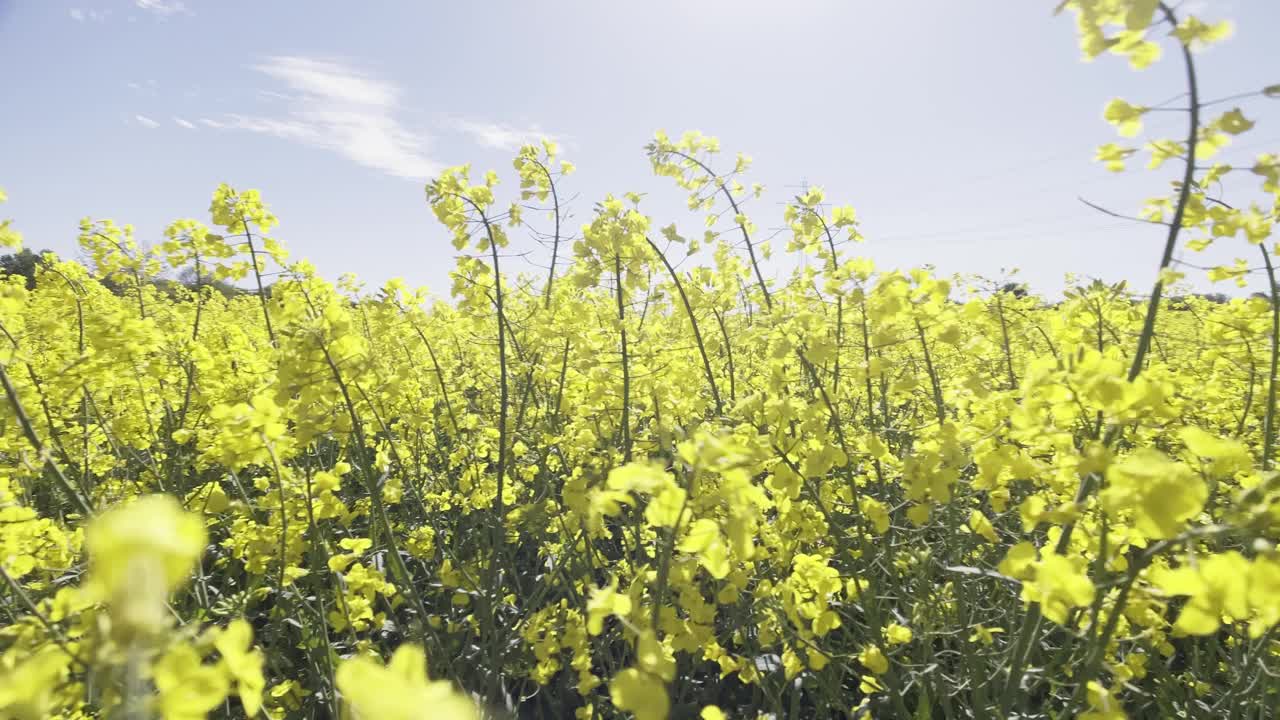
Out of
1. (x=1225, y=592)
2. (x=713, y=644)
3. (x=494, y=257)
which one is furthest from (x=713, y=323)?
(x=1225, y=592)

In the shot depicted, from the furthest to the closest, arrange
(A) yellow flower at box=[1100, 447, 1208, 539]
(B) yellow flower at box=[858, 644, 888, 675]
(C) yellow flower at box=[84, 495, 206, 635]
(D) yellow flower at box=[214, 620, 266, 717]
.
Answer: (B) yellow flower at box=[858, 644, 888, 675], (A) yellow flower at box=[1100, 447, 1208, 539], (D) yellow flower at box=[214, 620, 266, 717], (C) yellow flower at box=[84, 495, 206, 635]

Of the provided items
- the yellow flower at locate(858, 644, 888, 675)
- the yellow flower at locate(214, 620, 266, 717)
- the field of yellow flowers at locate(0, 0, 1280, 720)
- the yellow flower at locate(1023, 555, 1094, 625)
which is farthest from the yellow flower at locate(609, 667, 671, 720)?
the yellow flower at locate(858, 644, 888, 675)

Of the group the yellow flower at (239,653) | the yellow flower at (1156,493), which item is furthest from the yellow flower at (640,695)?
the yellow flower at (1156,493)

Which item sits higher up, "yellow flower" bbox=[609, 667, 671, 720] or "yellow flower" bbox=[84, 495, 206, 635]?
"yellow flower" bbox=[84, 495, 206, 635]

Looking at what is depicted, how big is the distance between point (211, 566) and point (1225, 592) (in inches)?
184

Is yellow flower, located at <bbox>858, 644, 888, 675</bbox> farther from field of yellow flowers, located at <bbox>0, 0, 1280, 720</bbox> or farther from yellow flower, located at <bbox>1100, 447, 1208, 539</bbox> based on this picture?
yellow flower, located at <bbox>1100, 447, 1208, 539</bbox>

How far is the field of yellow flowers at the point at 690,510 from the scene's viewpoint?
0.94m

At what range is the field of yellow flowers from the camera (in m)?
0.94

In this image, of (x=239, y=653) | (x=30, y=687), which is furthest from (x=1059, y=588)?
(x=30, y=687)

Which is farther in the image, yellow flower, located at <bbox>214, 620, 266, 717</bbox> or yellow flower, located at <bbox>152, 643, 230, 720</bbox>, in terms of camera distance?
yellow flower, located at <bbox>214, 620, 266, 717</bbox>

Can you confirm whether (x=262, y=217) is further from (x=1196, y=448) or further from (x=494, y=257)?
(x=1196, y=448)

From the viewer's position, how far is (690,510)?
1.34m

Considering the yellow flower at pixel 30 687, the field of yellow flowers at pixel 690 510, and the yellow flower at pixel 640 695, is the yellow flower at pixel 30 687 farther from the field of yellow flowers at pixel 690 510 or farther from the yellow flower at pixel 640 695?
the yellow flower at pixel 640 695

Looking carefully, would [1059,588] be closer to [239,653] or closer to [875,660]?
[875,660]
